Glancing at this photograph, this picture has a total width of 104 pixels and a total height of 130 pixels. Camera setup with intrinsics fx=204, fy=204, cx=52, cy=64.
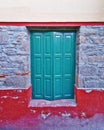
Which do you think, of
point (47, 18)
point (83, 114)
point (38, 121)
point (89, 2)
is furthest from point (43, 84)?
point (89, 2)

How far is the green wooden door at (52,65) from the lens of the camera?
13.4 ft

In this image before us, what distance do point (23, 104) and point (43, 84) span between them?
1.89 feet

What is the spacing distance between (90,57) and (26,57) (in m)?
1.23

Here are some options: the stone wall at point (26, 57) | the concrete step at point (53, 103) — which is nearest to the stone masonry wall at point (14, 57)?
the stone wall at point (26, 57)

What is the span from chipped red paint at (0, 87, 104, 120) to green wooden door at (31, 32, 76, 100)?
31 centimetres

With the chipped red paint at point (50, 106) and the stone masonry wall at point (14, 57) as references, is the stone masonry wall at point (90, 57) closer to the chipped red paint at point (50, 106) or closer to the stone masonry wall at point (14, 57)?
the chipped red paint at point (50, 106)

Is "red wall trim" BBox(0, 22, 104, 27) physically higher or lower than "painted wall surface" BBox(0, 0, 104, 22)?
lower

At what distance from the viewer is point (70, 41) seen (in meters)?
4.11

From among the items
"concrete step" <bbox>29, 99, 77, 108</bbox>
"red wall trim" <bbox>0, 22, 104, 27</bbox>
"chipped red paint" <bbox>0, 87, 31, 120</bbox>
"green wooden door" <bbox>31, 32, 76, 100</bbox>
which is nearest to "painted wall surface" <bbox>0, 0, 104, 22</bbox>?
"red wall trim" <bbox>0, 22, 104, 27</bbox>

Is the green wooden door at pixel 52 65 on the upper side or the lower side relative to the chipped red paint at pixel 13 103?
upper

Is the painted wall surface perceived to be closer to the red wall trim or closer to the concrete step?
the red wall trim

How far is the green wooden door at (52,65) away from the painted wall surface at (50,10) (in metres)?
0.37

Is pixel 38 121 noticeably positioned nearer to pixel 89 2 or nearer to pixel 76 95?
pixel 76 95

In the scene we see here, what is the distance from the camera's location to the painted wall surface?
150 inches
